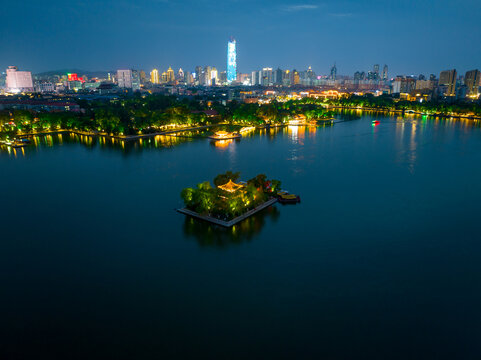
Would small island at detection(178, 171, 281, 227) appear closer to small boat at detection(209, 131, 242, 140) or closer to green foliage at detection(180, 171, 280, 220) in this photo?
green foliage at detection(180, 171, 280, 220)

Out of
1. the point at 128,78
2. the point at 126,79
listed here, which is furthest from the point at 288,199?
the point at 126,79

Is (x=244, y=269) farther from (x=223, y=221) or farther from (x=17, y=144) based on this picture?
(x=17, y=144)

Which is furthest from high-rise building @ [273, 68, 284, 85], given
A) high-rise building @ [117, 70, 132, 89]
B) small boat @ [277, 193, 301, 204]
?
small boat @ [277, 193, 301, 204]

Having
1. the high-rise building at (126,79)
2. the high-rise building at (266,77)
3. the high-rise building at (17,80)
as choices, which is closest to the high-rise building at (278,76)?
the high-rise building at (266,77)

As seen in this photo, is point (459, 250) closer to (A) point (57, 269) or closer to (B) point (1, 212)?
(A) point (57, 269)

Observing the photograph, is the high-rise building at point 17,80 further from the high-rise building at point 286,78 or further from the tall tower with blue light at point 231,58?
the high-rise building at point 286,78
